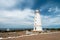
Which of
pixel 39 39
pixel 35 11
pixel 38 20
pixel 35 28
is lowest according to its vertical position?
pixel 39 39

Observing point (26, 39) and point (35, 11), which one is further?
Answer: point (35, 11)

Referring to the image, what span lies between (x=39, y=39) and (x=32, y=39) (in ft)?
3.97

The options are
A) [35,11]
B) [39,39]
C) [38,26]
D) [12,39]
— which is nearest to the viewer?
[12,39]

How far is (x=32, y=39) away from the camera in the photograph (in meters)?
20.4

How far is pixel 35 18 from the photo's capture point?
35.2 meters

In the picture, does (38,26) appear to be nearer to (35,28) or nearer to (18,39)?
(35,28)

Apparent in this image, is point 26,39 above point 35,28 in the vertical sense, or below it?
below

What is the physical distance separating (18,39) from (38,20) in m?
15.7

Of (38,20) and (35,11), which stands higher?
(35,11)

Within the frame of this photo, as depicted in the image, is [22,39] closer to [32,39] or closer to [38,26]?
[32,39]

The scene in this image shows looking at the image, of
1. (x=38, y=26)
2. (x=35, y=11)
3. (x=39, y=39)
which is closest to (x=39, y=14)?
(x=35, y=11)

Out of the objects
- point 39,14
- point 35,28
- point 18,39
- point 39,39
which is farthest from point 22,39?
point 39,14

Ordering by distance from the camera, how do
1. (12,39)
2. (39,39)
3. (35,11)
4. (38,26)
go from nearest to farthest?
(12,39), (39,39), (38,26), (35,11)

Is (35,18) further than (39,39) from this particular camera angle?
Yes
